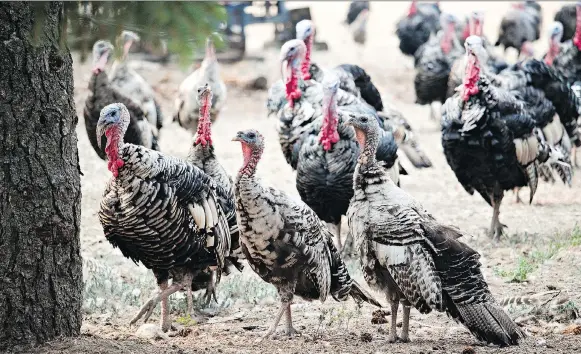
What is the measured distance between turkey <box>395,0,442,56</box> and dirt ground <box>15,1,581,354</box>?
0.62m

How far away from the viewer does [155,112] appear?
31.1 feet

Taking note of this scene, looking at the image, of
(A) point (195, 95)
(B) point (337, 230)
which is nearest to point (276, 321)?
(B) point (337, 230)

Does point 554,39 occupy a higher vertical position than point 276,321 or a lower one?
higher

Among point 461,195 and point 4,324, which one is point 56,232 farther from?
point 461,195

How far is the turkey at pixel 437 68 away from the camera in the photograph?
13227 mm

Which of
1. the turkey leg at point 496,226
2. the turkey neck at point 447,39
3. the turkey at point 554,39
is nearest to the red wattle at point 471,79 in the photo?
the turkey leg at point 496,226

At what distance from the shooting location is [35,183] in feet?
14.1

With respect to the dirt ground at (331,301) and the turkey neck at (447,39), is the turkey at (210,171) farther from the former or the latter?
the turkey neck at (447,39)

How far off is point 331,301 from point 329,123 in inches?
54.5

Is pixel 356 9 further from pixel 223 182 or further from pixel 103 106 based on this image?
pixel 223 182

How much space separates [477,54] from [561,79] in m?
1.78

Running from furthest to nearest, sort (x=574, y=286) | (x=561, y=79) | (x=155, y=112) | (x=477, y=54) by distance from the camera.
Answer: (x=155, y=112) < (x=561, y=79) < (x=477, y=54) < (x=574, y=286)

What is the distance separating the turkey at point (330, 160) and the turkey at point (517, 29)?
1058cm

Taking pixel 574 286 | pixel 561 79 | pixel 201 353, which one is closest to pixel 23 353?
pixel 201 353
